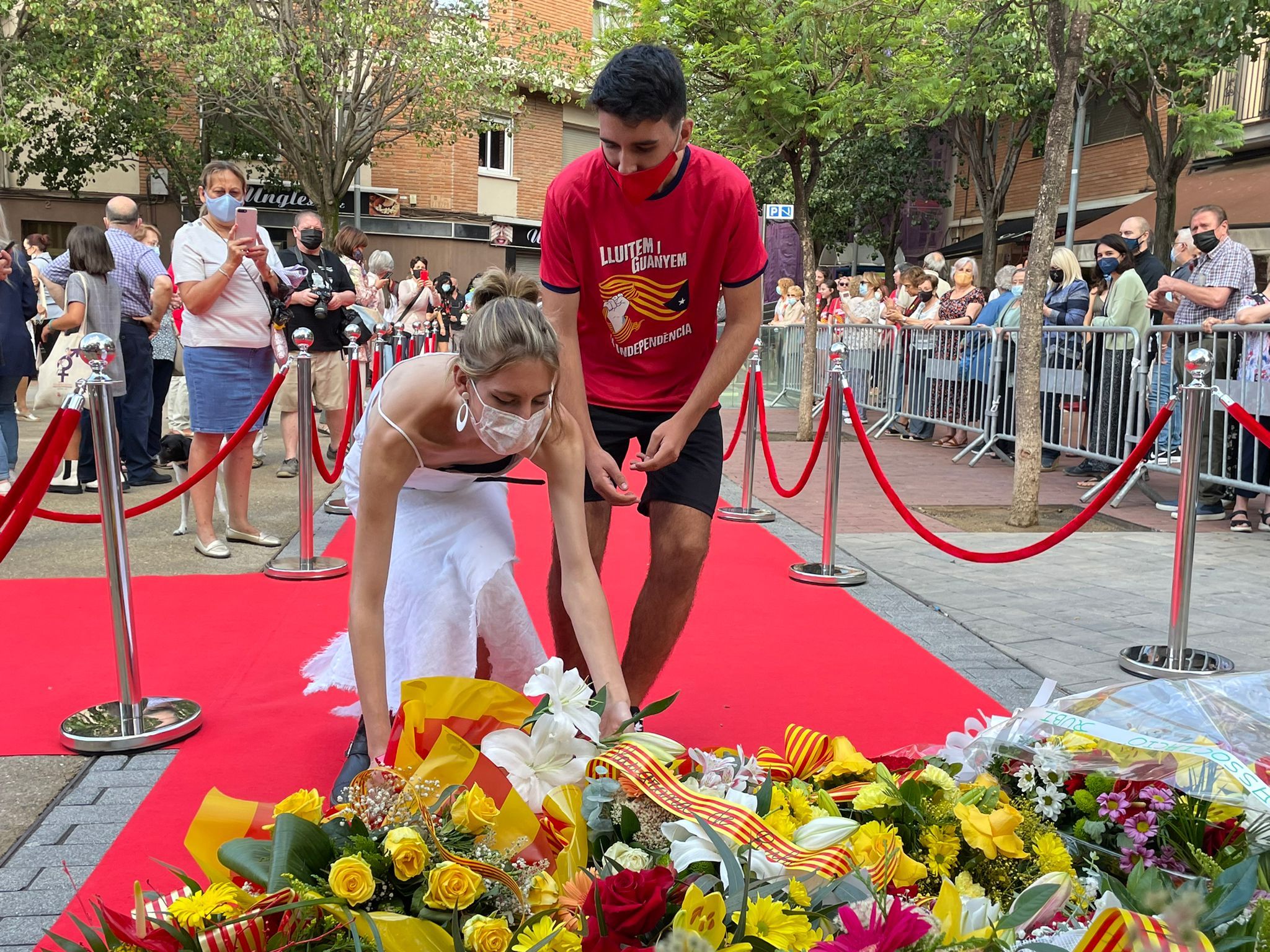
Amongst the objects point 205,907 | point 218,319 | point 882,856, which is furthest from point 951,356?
point 205,907

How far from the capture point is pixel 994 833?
5.99 ft

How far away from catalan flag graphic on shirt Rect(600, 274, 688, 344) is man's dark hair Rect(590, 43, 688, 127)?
557 millimetres

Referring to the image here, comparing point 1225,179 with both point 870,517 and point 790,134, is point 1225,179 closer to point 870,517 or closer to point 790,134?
point 790,134

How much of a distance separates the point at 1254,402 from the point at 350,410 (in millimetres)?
6005

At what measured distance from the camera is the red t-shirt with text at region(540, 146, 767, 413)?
11.1ft

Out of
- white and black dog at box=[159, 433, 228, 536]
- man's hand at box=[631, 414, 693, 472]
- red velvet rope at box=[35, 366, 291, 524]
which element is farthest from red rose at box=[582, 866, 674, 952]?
white and black dog at box=[159, 433, 228, 536]

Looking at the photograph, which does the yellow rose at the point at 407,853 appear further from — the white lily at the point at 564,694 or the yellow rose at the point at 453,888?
the white lily at the point at 564,694

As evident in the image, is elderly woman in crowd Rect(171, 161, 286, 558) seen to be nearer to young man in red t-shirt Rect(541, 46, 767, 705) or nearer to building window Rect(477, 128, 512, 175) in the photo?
young man in red t-shirt Rect(541, 46, 767, 705)

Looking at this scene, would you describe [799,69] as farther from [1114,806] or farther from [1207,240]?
[1114,806]

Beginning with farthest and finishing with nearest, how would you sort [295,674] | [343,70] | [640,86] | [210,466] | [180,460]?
[343,70] < [180,460] < [210,466] < [295,674] < [640,86]

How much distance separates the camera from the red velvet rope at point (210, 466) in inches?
185

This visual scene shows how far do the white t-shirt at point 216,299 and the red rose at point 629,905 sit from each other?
5182 millimetres

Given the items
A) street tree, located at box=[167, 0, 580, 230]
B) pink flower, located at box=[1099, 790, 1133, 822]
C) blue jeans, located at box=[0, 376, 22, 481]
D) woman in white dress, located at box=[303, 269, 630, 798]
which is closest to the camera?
pink flower, located at box=[1099, 790, 1133, 822]

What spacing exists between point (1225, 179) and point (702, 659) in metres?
18.9
